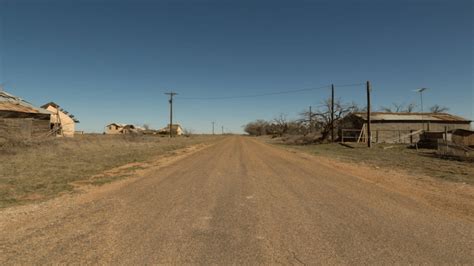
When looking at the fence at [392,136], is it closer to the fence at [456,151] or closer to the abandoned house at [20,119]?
the fence at [456,151]

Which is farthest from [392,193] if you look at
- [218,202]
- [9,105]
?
[9,105]

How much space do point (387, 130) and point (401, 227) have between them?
37.1 m

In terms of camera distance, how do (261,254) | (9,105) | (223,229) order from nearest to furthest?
(261,254) < (223,229) < (9,105)

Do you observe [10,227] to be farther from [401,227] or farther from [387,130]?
[387,130]

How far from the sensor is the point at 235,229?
4535 mm

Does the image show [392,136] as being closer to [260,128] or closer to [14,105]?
[14,105]

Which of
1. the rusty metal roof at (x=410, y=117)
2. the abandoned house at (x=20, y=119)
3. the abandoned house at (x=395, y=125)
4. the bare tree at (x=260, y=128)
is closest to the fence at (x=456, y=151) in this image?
the abandoned house at (x=395, y=125)

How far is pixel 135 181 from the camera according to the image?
8.97 metres

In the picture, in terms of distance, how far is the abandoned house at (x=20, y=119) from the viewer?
19.3 m

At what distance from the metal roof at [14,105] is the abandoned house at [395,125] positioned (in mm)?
33041

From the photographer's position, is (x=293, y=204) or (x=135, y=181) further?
(x=135, y=181)

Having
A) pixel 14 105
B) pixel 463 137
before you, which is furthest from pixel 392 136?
pixel 14 105

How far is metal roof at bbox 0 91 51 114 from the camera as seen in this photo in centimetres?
2277

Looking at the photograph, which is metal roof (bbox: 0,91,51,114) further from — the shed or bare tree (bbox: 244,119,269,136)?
bare tree (bbox: 244,119,269,136)
